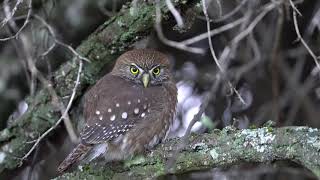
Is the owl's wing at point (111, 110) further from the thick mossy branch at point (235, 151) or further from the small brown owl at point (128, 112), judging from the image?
the thick mossy branch at point (235, 151)

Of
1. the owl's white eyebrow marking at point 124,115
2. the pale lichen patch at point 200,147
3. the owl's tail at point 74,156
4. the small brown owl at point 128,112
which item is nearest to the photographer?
the pale lichen patch at point 200,147

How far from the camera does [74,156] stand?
3693mm

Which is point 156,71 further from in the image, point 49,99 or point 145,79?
point 49,99

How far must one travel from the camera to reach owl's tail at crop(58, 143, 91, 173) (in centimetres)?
368

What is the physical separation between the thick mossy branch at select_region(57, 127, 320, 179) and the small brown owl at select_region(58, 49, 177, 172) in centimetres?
33

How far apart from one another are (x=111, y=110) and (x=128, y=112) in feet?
0.31

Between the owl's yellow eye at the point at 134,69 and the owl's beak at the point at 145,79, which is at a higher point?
the owl's yellow eye at the point at 134,69

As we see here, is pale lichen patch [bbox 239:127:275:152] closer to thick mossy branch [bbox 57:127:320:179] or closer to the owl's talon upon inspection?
thick mossy branch [bbox 57:127:320:179]

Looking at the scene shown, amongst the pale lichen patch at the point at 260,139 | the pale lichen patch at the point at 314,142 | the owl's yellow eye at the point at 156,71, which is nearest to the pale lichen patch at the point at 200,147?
the pale lichen patch at the point at 260,139

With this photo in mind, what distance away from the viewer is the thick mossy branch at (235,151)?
3143mm

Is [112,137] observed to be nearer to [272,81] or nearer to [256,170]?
[256,170]

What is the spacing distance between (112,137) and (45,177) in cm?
107

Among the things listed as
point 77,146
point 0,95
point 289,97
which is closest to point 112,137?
point 77,146

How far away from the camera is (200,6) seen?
3951 millimetres
